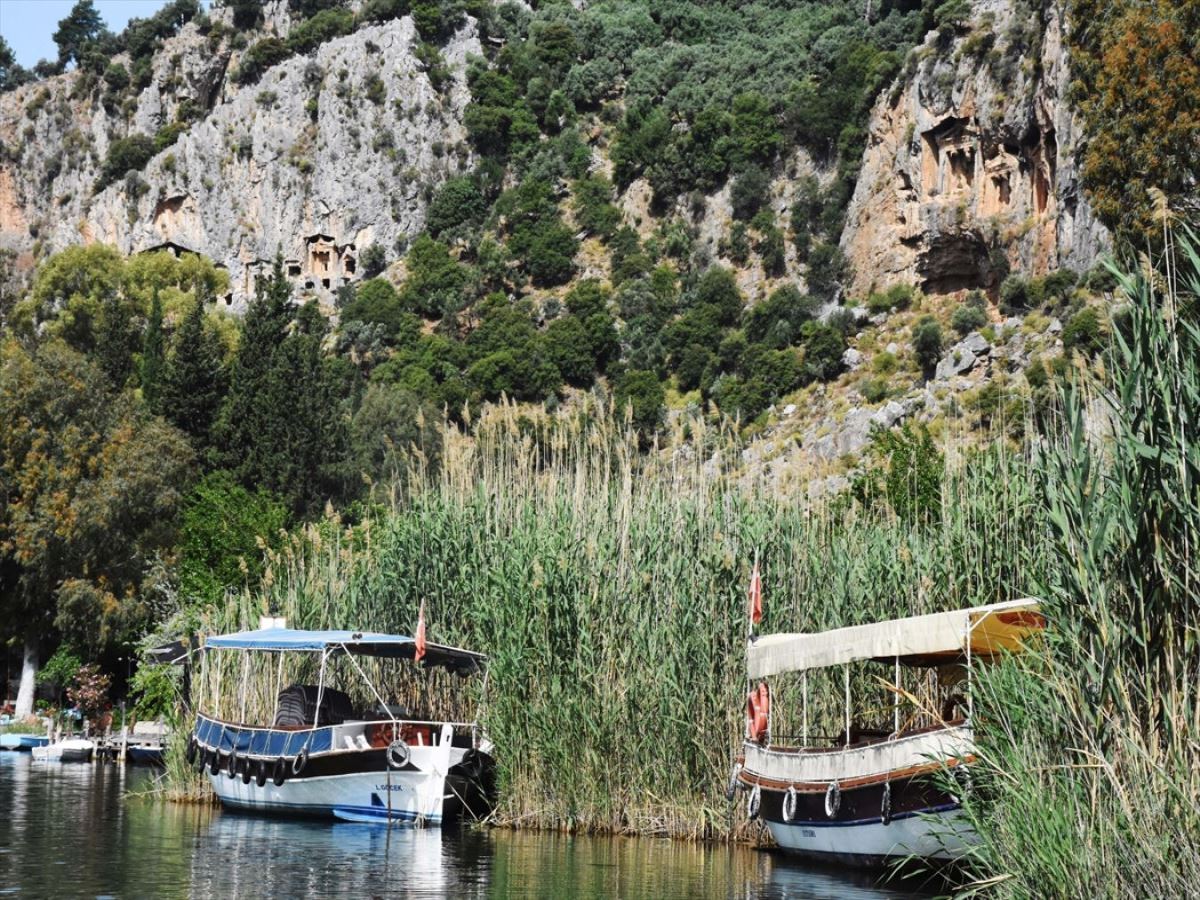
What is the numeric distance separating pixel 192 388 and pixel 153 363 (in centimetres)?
783

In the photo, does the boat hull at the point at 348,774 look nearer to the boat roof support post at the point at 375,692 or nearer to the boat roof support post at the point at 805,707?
the boat roof support post at the point at 375,692

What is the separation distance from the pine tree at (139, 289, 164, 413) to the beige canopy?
43.2 metres

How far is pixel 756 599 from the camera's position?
2125 cm

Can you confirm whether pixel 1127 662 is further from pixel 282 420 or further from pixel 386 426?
pixel 386 426

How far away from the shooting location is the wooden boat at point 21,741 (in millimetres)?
43812

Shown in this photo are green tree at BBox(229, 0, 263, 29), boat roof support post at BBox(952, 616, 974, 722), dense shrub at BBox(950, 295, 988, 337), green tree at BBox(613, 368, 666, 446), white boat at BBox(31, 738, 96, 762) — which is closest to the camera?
boat roof support post at BBox(952, 616, 974, 722)

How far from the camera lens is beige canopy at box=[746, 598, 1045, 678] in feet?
57.6

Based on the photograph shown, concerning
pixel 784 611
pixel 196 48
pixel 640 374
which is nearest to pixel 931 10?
pixel 640 374

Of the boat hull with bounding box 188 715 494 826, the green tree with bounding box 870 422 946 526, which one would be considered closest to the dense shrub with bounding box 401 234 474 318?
the green tree with bounding box 870 422 946 526

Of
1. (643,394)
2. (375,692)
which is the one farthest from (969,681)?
(643,394)

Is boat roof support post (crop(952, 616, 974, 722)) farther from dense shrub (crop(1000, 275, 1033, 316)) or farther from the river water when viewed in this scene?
dense shrub (crop(1000, 275, 1033, 316))

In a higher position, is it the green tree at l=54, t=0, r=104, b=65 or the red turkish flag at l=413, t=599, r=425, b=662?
the green tree at l=54, t=0, r=104, b=65

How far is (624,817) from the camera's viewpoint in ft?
74.0

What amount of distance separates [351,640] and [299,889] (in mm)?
6774
